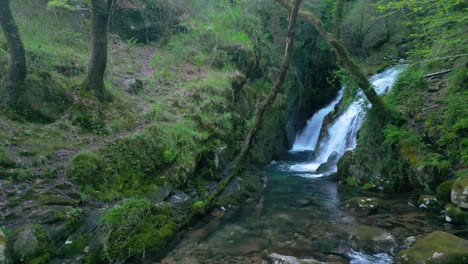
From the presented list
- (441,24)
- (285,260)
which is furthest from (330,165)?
(285,260)

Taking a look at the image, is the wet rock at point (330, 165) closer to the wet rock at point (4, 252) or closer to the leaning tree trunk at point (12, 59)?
the leaning tree trunk at point (12, 59)

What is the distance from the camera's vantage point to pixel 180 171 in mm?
7977

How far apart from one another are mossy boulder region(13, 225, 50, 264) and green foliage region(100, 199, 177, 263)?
802 millimetres

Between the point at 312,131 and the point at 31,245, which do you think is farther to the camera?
the point at 312,131

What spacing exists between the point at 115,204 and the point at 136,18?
36.0 ft

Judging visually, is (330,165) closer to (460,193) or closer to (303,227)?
(460,193)

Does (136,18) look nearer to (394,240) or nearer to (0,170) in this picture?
(0,170)

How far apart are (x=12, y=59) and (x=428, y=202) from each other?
9820mm

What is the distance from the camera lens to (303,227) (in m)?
7.24

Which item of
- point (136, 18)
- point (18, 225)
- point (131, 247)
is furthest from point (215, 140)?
point (136, 18)

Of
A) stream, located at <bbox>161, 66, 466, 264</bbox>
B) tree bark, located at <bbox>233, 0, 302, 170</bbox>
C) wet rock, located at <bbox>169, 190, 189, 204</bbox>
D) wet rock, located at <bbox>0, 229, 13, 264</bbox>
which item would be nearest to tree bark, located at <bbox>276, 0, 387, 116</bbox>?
stream, located at <bbox>161, 66, 466, 264</bbox>

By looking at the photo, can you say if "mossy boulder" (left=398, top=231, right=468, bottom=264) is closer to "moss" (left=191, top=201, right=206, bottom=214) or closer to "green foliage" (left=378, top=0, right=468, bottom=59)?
"green foliage" (left=378, top=0, right=468, bottom=59)

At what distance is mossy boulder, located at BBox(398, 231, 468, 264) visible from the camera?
4.85 m

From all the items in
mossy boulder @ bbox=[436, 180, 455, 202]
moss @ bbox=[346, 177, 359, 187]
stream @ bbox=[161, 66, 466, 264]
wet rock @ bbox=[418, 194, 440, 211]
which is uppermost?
mossy boulder @ bbox=[436, 180, 455, 202]
